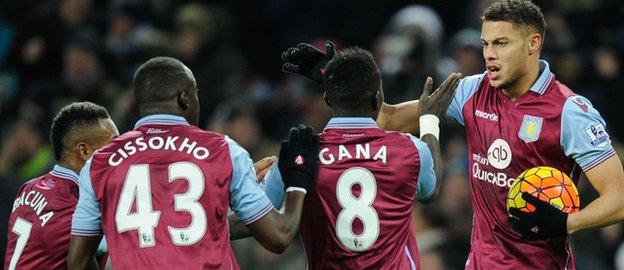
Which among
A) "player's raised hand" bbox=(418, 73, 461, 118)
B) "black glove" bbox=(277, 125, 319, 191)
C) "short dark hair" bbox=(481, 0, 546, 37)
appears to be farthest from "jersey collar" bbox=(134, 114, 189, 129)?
"short dark hair" bbox=(481, 0, 546, 37)

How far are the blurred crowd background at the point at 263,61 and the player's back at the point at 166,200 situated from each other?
4056mm

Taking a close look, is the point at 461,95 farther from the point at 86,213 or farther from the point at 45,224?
the point at 45,224

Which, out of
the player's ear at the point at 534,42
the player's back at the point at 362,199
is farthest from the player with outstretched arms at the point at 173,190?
the player's ear at the point at 534,42

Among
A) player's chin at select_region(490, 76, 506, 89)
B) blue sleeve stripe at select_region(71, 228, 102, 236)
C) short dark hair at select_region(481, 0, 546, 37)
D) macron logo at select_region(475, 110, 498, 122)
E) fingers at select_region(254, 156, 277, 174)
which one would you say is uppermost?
short dark hair at select_region(481, 0, 546, 37)

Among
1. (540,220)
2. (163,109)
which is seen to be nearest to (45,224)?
(163,109)

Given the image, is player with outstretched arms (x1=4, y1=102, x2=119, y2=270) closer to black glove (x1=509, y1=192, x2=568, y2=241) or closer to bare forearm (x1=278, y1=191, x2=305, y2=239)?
bare forearm (x1=278, y1=191, x2=305, y2=239)

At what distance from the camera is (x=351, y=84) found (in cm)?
686

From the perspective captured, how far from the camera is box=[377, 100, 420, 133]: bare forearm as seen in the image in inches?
311

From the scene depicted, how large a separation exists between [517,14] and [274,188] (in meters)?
1.64

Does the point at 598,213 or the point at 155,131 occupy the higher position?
the point at 155,131

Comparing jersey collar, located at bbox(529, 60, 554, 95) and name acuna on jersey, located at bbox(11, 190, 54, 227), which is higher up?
jersey collar, located at bbox(529, 60, 554, 95)

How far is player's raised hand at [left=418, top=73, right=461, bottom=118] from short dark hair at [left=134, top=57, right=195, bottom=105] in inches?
56.5

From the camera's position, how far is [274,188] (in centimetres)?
709

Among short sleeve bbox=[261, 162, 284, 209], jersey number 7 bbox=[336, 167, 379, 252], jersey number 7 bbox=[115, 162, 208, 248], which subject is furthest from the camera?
short sleeve bbox=[261, 162, 284, 209]
